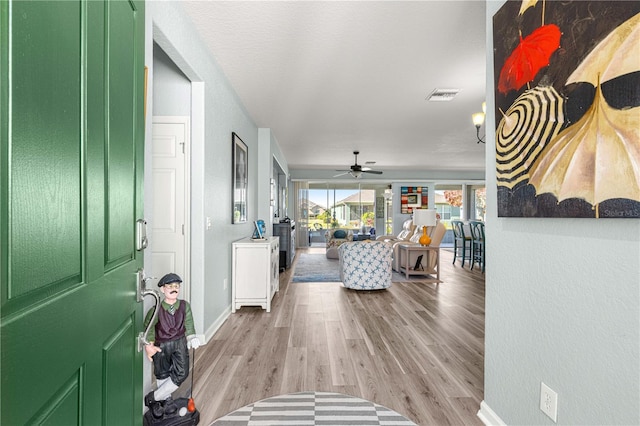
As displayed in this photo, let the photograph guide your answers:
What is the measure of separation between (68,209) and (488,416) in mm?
2151

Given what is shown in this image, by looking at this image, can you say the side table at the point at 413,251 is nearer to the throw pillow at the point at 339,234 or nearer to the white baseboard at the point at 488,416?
the throw pillow at the point at 339,234

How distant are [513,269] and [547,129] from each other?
2.22 ft

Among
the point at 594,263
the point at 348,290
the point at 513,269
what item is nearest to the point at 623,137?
the point at 594,263

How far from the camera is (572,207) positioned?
1.29 m

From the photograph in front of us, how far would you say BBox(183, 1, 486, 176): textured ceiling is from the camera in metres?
2.48

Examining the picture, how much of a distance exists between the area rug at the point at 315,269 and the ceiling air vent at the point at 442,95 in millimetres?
3288

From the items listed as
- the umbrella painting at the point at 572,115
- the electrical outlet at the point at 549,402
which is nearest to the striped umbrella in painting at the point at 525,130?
the umbrella painting at the point at 572,115

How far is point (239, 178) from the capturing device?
14.4 ft

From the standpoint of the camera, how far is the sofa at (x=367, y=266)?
202 inches

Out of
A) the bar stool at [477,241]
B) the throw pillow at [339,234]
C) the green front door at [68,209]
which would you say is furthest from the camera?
the throw pillow at [339,234]

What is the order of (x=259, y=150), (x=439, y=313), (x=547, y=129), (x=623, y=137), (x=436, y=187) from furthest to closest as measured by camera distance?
1. (x=436, y=187)
2. (x=259, y=150)
3. (x=439, y=313)
4. (x=547, y=129)
5. (x=623, y=137)

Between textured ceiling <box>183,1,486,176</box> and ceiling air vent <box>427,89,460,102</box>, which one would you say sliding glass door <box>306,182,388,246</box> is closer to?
textured ceiling <box>183,1,486,176</box>

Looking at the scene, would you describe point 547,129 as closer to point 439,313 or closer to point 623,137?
point 623,137

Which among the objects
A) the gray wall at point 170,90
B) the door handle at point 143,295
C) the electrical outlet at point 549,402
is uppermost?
the gray wall at point 170,90
